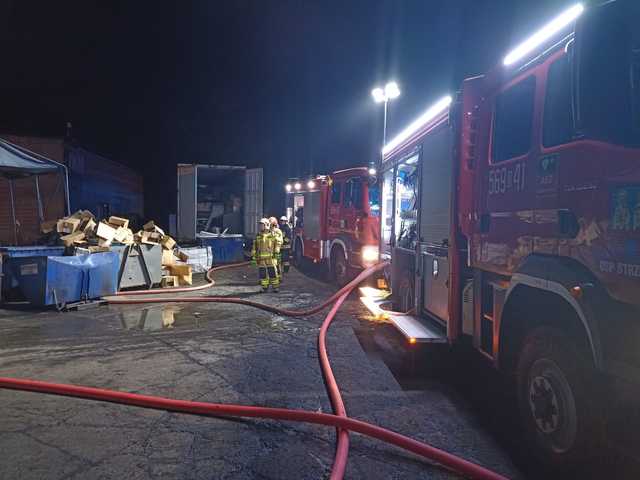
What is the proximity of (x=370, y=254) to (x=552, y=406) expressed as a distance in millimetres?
6611

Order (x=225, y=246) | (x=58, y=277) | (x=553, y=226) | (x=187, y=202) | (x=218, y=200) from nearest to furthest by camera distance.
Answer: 1. (x=553, y=226)
2. (x=58, y=277)
3. (x=187, y=202)
4. (x=225, y=246)
5. (x=218, y=200)

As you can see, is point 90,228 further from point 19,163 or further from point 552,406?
point 552,406

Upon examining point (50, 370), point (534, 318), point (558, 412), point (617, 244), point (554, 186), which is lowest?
point (50, 370)

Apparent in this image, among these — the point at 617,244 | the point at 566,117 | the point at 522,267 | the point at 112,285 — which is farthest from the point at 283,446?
the point at 112,285

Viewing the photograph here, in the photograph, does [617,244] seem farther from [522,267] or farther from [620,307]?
[522,267]

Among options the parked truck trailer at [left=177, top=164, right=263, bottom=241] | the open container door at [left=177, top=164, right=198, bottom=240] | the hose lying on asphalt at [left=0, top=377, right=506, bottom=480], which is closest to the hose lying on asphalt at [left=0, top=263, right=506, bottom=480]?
the hose lying on asphalt at [left=0, top=377, right=506, bottom=480]

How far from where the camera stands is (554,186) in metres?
2.80

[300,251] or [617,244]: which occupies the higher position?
[617,244]

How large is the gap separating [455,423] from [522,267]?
1313 millimetres

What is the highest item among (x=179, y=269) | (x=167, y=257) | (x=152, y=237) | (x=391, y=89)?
(x=391, y=89)

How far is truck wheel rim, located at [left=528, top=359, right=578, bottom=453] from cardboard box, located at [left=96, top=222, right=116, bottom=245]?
8.51 m

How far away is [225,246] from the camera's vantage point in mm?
15086

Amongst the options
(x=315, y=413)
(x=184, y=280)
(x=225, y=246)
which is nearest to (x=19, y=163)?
(x=184, y=280)

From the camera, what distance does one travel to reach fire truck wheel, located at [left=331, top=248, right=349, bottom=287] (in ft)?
34.4
